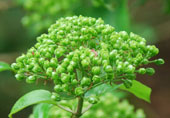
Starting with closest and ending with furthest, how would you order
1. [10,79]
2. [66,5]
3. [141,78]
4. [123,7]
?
[123,7] → [66,5] → [10,79] → [141,78]

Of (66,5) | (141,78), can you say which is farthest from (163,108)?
(66,5)

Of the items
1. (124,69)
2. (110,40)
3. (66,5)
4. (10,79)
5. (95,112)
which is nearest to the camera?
(124,69)

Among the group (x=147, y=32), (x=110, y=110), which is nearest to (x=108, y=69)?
(x=110, y=110)

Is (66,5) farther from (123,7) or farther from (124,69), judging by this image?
(124,69)

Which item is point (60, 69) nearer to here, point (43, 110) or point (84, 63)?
point (84, 63)

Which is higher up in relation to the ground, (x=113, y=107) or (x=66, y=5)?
(x=66, y=5)

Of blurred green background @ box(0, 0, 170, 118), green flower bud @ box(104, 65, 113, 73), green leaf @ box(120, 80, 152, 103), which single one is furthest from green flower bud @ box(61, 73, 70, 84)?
blurred green background @ box(0, 0, 170, 118)
